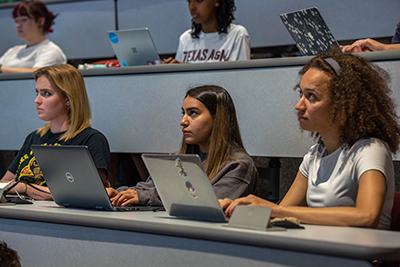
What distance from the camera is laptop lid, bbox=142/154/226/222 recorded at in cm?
110

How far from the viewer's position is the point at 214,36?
2.84m

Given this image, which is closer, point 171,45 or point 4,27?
point 171,45

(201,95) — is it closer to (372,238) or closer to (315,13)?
(315,13)

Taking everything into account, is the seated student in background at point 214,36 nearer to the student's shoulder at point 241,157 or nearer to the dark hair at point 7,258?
the student's shoulder at point 241,157

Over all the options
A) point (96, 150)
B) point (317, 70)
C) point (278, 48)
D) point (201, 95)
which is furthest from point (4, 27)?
point (317, 70)

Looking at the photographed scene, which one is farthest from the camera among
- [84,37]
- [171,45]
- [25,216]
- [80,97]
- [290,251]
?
[84,37]

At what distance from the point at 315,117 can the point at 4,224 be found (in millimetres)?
910

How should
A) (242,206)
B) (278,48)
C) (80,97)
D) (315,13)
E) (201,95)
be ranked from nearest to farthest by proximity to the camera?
(242,206)
(201,95)
(315,13)
(80,97)
(278,48)

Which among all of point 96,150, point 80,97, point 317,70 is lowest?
Answer: point 96,150

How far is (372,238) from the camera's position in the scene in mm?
944

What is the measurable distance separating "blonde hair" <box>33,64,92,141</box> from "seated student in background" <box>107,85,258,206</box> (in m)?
0.51

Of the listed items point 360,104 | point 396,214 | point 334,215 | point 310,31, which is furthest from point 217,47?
point 334,215

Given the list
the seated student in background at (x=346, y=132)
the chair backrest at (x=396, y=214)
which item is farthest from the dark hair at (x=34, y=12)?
the chair backrest at (x=396, y=214)

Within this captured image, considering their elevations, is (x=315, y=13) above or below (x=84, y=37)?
above
